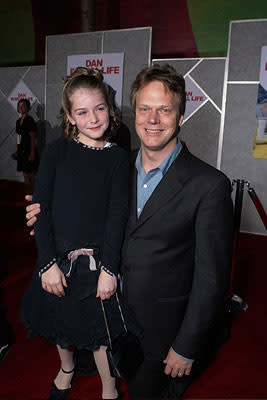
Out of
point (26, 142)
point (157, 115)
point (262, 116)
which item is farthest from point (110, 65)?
point (157, 115)

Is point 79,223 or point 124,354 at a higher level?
point 79,223

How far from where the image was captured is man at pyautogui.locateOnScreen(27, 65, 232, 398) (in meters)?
1.37

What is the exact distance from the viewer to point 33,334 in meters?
1.67

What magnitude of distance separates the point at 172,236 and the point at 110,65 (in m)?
4.73

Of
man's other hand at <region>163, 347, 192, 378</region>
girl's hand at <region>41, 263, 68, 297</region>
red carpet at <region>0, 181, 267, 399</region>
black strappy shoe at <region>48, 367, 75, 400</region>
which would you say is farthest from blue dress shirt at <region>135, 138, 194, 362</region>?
red carpet at <region>0, 181, 267, 399</region>

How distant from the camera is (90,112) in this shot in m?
1.53

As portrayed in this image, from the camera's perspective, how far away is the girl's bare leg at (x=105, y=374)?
169cm

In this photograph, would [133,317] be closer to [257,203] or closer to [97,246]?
[97,246]

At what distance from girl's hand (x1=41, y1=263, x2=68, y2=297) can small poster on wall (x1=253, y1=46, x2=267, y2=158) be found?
4231mm

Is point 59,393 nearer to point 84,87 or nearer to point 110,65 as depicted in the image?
point 84,87

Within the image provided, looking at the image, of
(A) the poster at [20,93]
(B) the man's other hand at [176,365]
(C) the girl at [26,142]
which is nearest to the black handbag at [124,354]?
(B) the man's other hand at [176,365]

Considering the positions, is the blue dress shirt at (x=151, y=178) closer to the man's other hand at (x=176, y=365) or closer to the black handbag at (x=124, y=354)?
the black handbag at (x=124, y=354)

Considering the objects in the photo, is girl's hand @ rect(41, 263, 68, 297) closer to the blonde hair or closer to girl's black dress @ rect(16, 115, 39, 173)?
the blonde hair

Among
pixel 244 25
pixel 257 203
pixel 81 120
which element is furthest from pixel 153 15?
pixel 81 120
